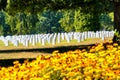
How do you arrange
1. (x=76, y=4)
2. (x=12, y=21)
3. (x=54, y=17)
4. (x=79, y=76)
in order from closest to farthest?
(x=79, y=76), (x=76, y=4), (x=12, y=21), (x=54, y=17)

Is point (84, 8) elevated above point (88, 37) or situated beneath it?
elevated above

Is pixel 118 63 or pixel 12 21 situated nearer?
pixel 118 63

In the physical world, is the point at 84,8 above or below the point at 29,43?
above

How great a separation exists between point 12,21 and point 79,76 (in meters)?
72.1

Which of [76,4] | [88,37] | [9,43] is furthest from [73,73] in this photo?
[88,37]

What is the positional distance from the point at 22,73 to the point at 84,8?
21.8 metres

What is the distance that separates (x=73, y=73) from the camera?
25.6 ft

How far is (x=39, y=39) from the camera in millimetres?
34531

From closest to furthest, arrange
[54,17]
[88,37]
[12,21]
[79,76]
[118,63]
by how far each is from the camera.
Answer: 1. [79,76]
2. [118,63]
3. [88,37]
4. [12,21]
5. [54,17]

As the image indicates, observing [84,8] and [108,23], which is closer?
[84,8]

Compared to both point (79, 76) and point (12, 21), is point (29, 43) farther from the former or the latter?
point (12, 21)

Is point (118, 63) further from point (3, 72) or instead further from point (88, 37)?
point (88, 37)

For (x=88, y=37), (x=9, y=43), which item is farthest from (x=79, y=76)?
(x=88, y=37)

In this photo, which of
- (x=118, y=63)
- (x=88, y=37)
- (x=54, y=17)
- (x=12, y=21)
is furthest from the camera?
(x=54, y=17)
